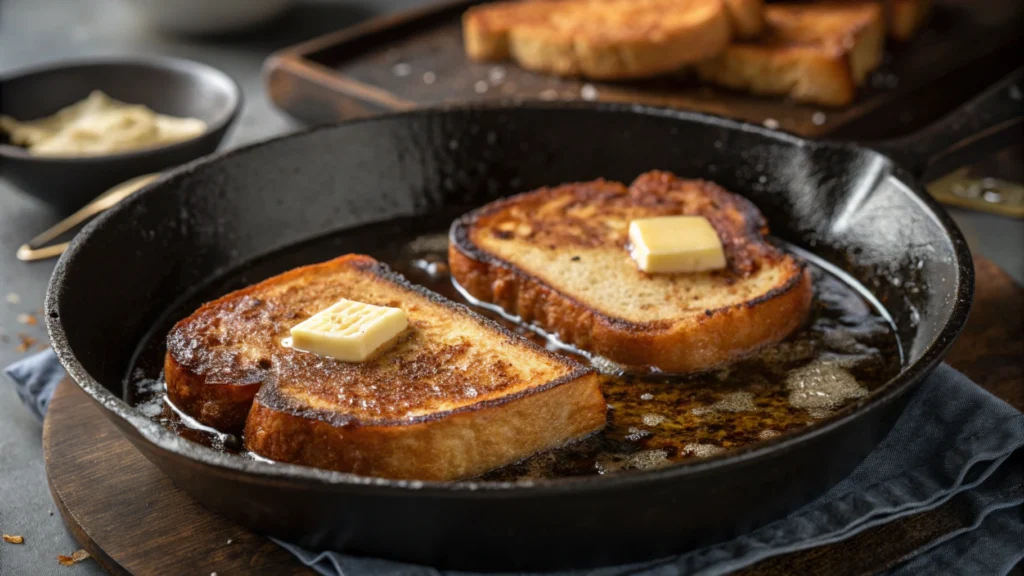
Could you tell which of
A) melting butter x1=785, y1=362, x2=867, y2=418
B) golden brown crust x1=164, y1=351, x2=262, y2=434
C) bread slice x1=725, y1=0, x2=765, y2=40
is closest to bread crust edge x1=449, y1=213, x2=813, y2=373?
melting butter x1=785, y1=362, x2=867, y2=418

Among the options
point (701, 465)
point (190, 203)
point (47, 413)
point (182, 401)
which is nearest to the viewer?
point (701, 465)

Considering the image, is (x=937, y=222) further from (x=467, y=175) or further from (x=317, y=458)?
(x=317, y=458)

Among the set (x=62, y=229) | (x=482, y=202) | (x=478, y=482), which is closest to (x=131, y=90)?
(x=62, y=229)

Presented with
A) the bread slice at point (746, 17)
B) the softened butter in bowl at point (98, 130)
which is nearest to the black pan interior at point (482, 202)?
the softened butter in bowl at point (98, 130)

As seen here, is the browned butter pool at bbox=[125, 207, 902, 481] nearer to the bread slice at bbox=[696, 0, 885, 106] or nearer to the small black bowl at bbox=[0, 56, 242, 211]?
the small black bowl at bbox=[0, 56, 242, 211]

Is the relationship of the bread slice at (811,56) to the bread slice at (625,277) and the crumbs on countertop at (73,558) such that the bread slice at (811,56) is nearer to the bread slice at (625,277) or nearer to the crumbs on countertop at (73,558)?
the bread slice at (625,277)

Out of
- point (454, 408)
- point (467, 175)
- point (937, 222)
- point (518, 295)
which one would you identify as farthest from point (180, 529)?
point (937, 222)
